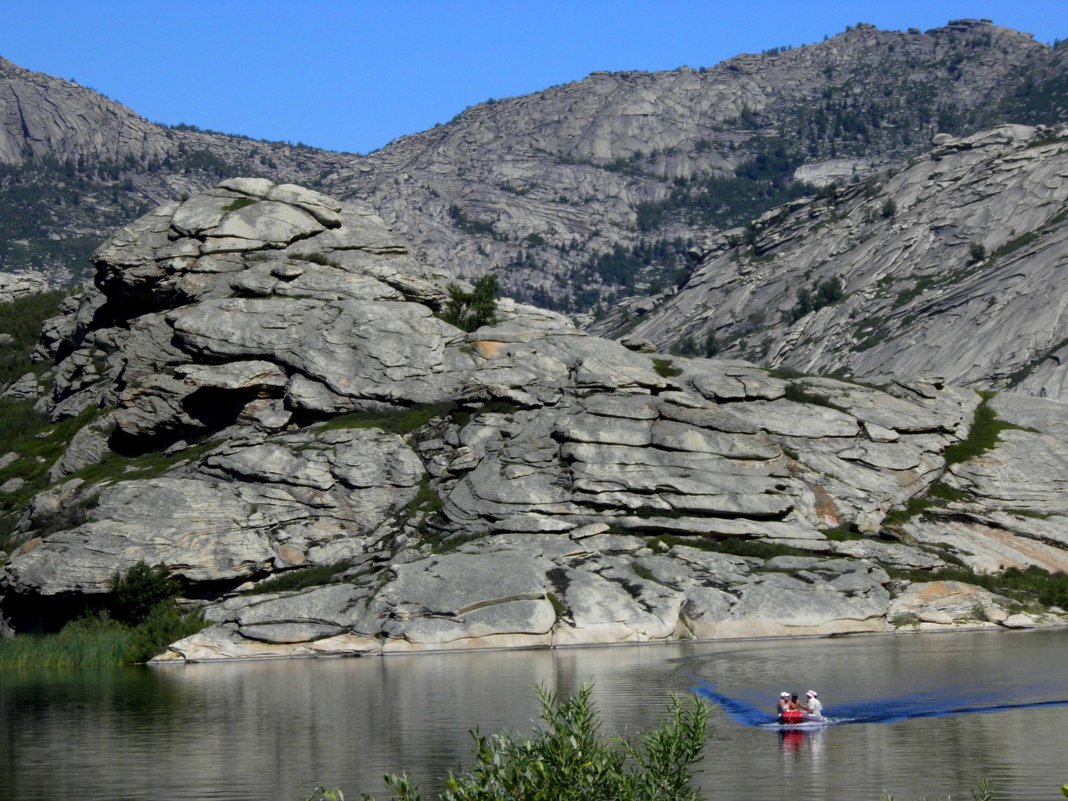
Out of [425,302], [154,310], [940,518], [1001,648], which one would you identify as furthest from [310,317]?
[1001,648]

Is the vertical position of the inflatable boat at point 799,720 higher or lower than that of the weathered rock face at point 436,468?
lower

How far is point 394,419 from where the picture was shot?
84.1 m

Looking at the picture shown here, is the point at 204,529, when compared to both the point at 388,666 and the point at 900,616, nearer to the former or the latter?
the point at 388,666

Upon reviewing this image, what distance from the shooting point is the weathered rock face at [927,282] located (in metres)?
131

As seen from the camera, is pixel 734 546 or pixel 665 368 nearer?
pixel 734 546

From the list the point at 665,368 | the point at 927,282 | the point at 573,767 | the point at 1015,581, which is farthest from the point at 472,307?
the point at 573,767

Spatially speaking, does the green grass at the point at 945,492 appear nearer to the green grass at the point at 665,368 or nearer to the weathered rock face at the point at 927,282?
the green grass at the point at 665,368

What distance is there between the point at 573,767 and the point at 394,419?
216ft

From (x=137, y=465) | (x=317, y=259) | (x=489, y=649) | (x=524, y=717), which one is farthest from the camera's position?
(x=317, y=259)

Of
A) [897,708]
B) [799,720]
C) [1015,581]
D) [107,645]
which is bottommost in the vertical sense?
[799,720]

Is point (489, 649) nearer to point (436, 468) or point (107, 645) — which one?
point (436, 468)

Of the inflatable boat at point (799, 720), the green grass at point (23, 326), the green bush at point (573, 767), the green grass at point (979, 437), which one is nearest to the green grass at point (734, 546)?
the green grass at point (979, 437)

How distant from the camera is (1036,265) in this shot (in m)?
138

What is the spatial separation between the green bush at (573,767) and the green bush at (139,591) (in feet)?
177
